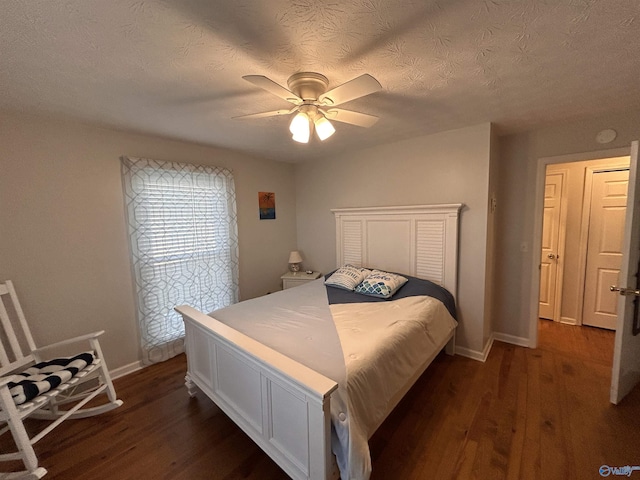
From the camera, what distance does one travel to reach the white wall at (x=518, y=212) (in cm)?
253

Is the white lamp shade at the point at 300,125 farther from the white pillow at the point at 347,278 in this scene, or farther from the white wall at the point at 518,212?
the white wall at the point at 518,212

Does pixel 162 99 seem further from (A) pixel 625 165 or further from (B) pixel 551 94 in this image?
(A) pixel 625 165

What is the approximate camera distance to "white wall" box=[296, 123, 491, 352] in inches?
98.9

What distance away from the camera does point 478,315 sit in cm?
259

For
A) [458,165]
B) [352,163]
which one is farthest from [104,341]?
[458,165]

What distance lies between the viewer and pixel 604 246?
10.1 ft

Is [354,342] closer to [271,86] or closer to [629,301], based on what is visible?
[271,86]

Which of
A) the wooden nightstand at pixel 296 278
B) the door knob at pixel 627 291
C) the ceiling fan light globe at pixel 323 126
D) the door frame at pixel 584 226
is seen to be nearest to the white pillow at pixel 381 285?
the wooden nightstand at pixel 296 278

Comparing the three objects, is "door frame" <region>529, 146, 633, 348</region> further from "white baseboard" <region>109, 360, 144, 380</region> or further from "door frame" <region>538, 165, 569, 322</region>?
Result: "white baseboard" <region>109, 360, 144, 380</region>

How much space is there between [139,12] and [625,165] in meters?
4.53

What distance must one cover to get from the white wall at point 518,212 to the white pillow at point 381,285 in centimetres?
121

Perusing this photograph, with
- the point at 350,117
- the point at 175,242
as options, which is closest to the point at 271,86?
the point at 350,117

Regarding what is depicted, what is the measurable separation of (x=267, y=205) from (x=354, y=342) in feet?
8.25

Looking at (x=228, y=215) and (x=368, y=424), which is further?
(x=228, y=215)
